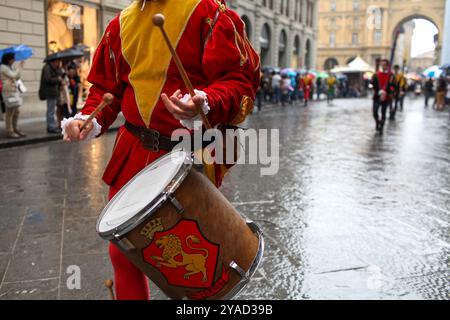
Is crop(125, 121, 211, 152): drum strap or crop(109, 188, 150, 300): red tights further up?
crop(125, 121, 211, 152): drum strap

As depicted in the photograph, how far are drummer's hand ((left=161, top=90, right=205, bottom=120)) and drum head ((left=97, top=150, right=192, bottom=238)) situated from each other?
140 mm

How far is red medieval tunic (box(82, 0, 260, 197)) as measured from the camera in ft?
6.23

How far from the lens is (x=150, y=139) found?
1.99m

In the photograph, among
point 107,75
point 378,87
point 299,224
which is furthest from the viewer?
point 378,87

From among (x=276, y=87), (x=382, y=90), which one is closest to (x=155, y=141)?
(x=382, y=90)

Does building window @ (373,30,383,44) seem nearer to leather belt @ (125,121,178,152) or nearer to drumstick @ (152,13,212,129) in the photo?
leather belt @ (125,121,178,152)

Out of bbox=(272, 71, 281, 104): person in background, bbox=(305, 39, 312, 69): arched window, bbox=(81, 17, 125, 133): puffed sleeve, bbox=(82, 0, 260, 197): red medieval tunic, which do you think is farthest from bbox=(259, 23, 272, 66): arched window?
bbox=(82, 0, 260, 197): red medieval tunic

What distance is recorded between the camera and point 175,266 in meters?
1.71

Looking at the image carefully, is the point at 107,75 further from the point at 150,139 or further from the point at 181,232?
the point at 181,232

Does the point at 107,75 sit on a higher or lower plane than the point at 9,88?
higher

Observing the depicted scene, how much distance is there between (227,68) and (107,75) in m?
0.57

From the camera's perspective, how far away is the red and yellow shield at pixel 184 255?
1650mm
